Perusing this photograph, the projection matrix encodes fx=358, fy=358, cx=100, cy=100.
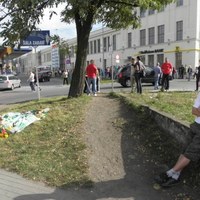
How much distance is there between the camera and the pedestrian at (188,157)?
16.3 ft

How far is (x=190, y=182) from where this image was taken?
520 centimetres

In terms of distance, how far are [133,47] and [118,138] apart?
52.1 meters

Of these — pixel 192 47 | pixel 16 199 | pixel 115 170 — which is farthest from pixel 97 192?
pixel 192 47

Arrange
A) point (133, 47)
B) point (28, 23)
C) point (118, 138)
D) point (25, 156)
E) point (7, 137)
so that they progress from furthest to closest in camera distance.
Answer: point (133, 47) → point (28, 23) → point (7, 137) → point (118, 138) → point (25, 156)

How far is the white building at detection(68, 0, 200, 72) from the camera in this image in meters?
45.9

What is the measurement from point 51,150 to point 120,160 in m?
1.51

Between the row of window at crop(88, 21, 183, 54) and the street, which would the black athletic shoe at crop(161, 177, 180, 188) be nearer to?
the street

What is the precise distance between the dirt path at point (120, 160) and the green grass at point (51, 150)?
0.25 meters

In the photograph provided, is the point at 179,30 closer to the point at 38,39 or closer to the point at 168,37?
the point at 168,37

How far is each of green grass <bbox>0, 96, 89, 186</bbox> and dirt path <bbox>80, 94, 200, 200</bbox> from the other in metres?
0.25

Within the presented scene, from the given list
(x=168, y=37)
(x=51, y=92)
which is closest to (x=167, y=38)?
(x=168, y=37)

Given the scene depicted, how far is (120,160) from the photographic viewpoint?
6262mm

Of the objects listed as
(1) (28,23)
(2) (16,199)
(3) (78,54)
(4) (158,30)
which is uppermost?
(4) (158,30)

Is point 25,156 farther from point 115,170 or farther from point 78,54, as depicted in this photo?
point 78,54
